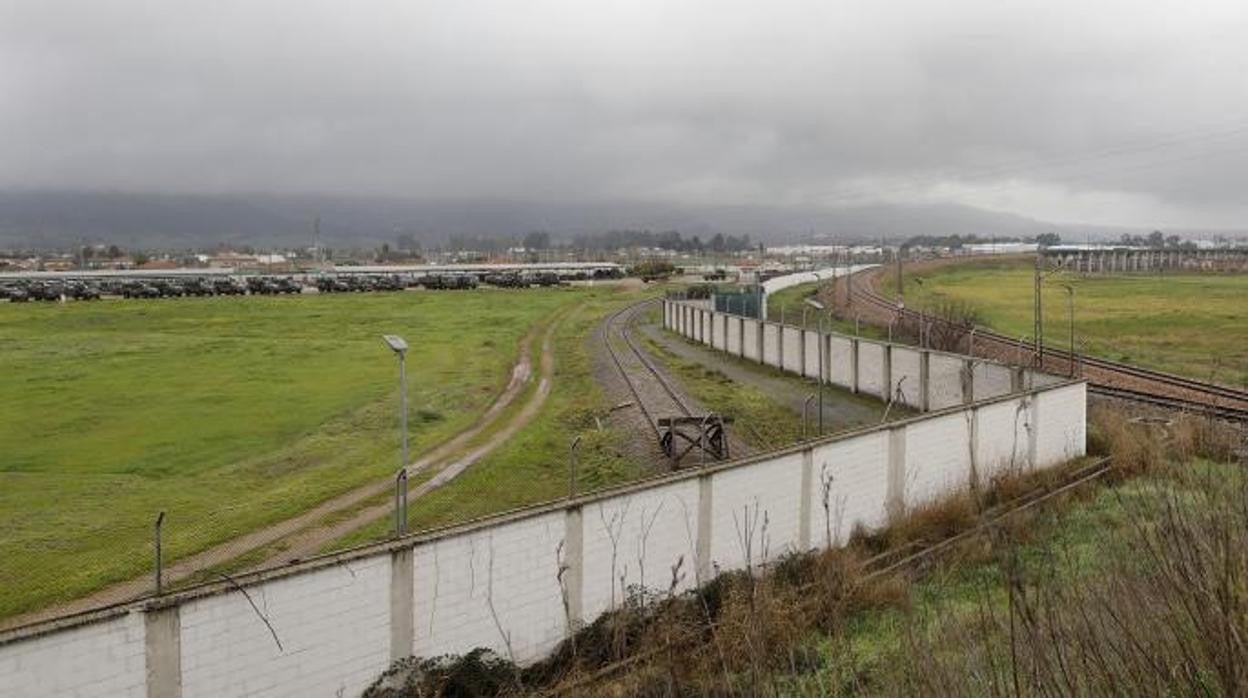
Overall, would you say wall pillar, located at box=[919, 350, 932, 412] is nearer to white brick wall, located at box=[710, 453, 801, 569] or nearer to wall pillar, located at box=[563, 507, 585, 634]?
white brick wall, located at box=[710, 453, 801, 569]

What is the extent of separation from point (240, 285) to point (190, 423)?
267 feet

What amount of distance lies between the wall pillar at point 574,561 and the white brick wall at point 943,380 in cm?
1997

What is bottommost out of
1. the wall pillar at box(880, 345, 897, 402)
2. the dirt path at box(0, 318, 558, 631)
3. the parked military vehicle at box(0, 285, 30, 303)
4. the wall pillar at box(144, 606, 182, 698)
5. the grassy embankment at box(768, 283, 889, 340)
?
the dirt path at box(0, 318, 558, 631)

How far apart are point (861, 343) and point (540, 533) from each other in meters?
24.9

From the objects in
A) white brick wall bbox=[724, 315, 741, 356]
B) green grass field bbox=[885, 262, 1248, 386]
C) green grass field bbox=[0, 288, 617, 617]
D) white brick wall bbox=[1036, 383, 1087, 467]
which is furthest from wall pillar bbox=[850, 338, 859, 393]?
green grass field bbox=[0, 288, 617, 617]

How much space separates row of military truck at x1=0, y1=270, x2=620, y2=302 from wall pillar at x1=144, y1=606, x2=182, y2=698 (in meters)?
93.7

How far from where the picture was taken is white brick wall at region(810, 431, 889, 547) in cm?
1770

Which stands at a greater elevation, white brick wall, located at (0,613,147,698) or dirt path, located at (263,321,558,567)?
white brick wall, located at (0,613,147,698)

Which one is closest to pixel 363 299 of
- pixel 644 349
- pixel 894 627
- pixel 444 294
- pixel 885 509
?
pixel 444 294

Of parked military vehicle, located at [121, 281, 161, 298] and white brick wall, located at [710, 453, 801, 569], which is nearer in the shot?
white brick wall, located at [710, 453, 801, 569]

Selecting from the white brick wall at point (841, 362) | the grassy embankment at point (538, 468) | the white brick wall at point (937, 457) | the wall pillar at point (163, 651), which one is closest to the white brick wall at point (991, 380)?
the white brick wall at point (841, 362)

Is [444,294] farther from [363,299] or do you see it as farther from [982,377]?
[982,377]

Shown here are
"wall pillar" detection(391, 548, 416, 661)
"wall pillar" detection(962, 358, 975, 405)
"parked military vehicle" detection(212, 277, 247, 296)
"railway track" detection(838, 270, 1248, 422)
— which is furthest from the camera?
"parked military vehicle" detection(212, 277, 247, 296)

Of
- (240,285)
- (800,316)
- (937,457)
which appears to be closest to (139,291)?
(240,285)
